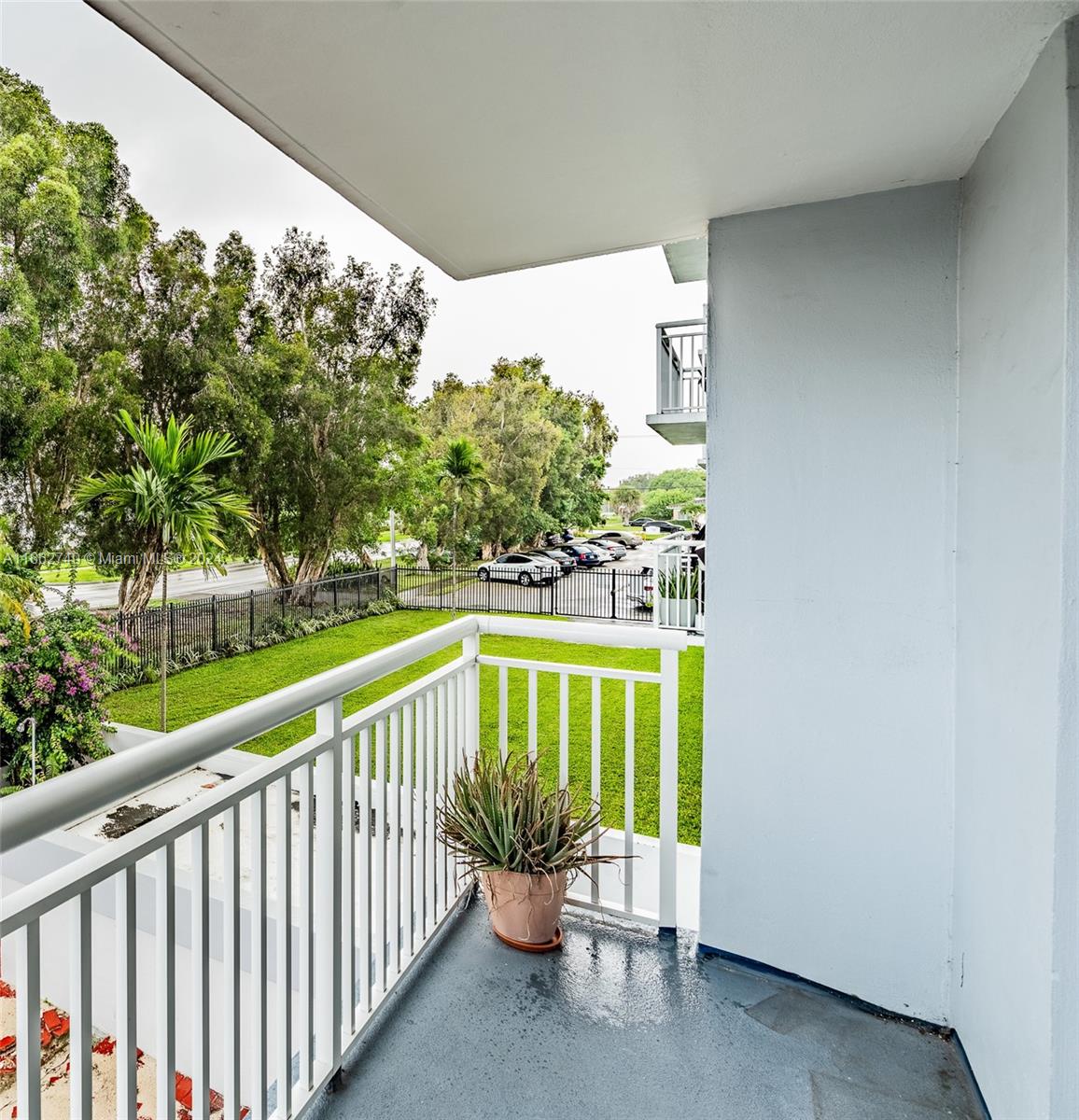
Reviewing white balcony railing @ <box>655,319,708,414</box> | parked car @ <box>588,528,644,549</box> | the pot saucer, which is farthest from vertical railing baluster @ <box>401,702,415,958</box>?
parked car @ <box>588,528,644,549</box>

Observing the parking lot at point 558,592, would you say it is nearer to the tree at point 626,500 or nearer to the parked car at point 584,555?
the parked car at point 584,555

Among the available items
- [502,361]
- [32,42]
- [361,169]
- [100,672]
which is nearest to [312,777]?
[361,169]

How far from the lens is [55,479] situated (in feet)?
27.6

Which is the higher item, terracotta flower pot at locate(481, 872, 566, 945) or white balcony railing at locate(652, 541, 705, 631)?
white balcony railing at locate(652, 541, 705, 631)

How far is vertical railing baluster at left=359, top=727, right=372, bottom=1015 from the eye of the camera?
1.34m

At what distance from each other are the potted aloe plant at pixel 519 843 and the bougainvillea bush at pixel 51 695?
6.68m

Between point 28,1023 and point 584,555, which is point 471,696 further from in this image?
point 584,555

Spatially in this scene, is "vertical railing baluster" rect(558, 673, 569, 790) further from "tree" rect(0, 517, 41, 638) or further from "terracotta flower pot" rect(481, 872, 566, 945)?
"tree" rect(0, 517, 41, 638)

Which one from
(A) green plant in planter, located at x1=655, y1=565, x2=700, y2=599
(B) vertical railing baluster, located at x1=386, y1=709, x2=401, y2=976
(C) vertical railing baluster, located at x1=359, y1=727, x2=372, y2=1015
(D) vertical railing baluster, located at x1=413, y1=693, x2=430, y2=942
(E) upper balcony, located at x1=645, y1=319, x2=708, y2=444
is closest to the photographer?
(C) vertical railing baluster, located at x1=359, y1=727, x2=372, y2=1015

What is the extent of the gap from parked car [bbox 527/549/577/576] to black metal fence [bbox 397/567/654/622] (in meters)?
0.09

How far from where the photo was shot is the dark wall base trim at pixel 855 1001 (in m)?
1.26

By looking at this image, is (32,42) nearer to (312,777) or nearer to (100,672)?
(100,672)

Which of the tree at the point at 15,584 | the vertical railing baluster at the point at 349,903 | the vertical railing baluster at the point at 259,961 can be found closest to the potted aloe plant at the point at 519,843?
the vertical railing baluster at the point at 349,903

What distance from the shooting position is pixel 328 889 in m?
1.21
